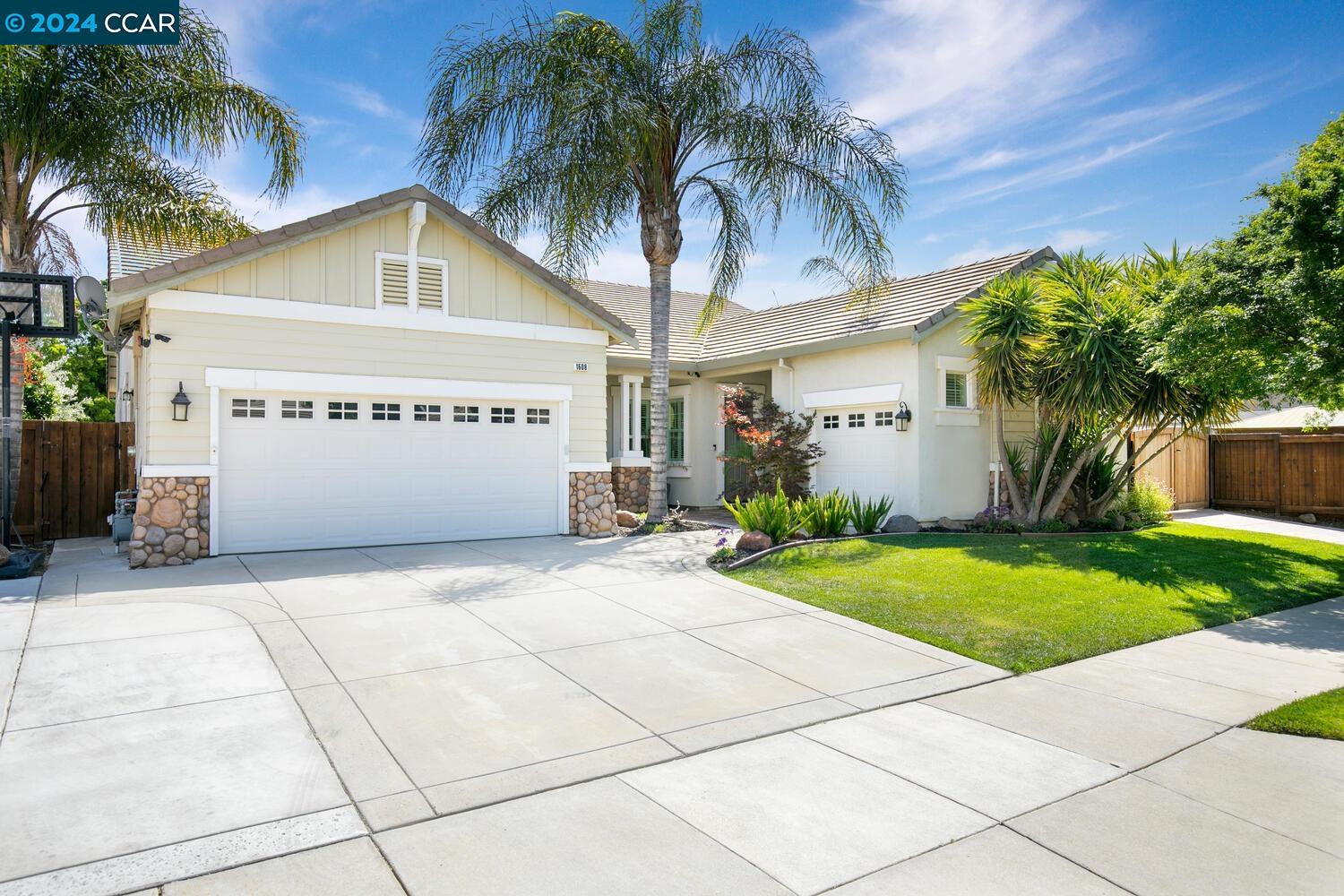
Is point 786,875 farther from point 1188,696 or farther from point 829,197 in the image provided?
point 829,197

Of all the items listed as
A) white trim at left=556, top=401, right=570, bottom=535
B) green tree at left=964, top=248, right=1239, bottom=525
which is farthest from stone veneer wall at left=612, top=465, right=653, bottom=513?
green tree at left=964, top=248, right=1239, bottom=525

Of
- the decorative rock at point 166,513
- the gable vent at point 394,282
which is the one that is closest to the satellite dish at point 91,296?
the decorative rock at point 166,513

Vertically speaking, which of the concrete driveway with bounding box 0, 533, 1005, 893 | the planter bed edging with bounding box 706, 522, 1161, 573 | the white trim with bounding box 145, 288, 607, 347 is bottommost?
the concrete driveway with bounding box 0, 533, 1005, 893

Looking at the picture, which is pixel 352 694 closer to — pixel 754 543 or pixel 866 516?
pixel 754 543

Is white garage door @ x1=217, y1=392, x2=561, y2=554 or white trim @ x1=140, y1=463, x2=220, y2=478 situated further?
white garage door @ x1=217, y1=392, x2=561, y2=554

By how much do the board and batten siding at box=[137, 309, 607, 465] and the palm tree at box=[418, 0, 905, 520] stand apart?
1.32m

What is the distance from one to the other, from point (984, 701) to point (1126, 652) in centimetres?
207

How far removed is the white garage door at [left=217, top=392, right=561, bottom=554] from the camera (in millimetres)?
10562

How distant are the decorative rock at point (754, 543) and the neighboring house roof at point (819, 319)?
4.63m

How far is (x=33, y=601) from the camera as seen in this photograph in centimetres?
759

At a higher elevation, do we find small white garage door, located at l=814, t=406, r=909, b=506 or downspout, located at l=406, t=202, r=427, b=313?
downspout, located at l=406, t=202, r=427, b=313

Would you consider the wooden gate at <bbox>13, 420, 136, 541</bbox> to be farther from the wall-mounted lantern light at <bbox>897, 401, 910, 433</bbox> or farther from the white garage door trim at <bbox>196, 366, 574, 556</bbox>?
the wall-mounted lantern light at <bbox>897, 401, 910, 433</bbox>

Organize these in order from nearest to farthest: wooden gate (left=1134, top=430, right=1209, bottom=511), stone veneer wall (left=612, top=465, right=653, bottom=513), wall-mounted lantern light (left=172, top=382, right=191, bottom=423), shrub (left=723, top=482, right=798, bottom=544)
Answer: wall-mounted lantern light (left=172, top=382, right=191, bottom=423) → shrub (left=723, top=482, right=798, bottom=544) → stone veneer wall (left=612, top=465, right=653, bottom=513) → wooden gate (left=1134, top=430, right=1209, bottom=511)

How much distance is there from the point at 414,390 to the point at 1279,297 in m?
10.7
